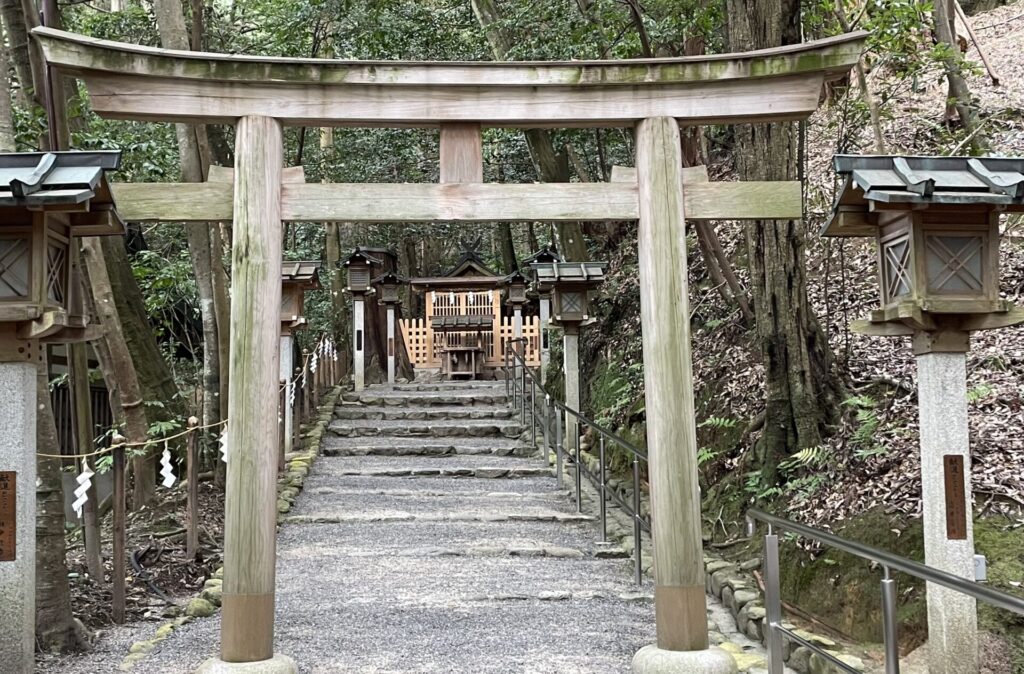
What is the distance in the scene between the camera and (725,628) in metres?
6.16

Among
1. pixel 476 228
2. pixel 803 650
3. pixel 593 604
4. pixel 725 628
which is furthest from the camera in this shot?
pixel 476 228

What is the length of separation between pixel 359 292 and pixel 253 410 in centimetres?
1277

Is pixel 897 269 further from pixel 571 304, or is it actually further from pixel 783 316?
pixel 571 304

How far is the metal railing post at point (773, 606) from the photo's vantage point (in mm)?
4316

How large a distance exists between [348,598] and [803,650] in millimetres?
3181

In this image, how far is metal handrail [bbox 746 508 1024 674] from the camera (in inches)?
101

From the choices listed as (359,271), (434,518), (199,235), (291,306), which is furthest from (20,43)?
(359,271)

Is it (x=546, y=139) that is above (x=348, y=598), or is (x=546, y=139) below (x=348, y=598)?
above

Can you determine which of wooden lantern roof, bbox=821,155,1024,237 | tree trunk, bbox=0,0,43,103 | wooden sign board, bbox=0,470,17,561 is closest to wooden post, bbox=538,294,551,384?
tree trunk, bbox=0,0,43,103

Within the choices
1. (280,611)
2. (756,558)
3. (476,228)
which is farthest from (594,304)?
(476,228)

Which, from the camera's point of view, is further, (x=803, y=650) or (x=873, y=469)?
(x=873, y=469)

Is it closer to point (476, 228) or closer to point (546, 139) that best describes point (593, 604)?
point (546, 139)

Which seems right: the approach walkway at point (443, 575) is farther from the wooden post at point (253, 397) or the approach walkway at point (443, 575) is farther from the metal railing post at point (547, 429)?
the wooden post at point (253, 397)

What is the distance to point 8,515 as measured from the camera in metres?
4.33
